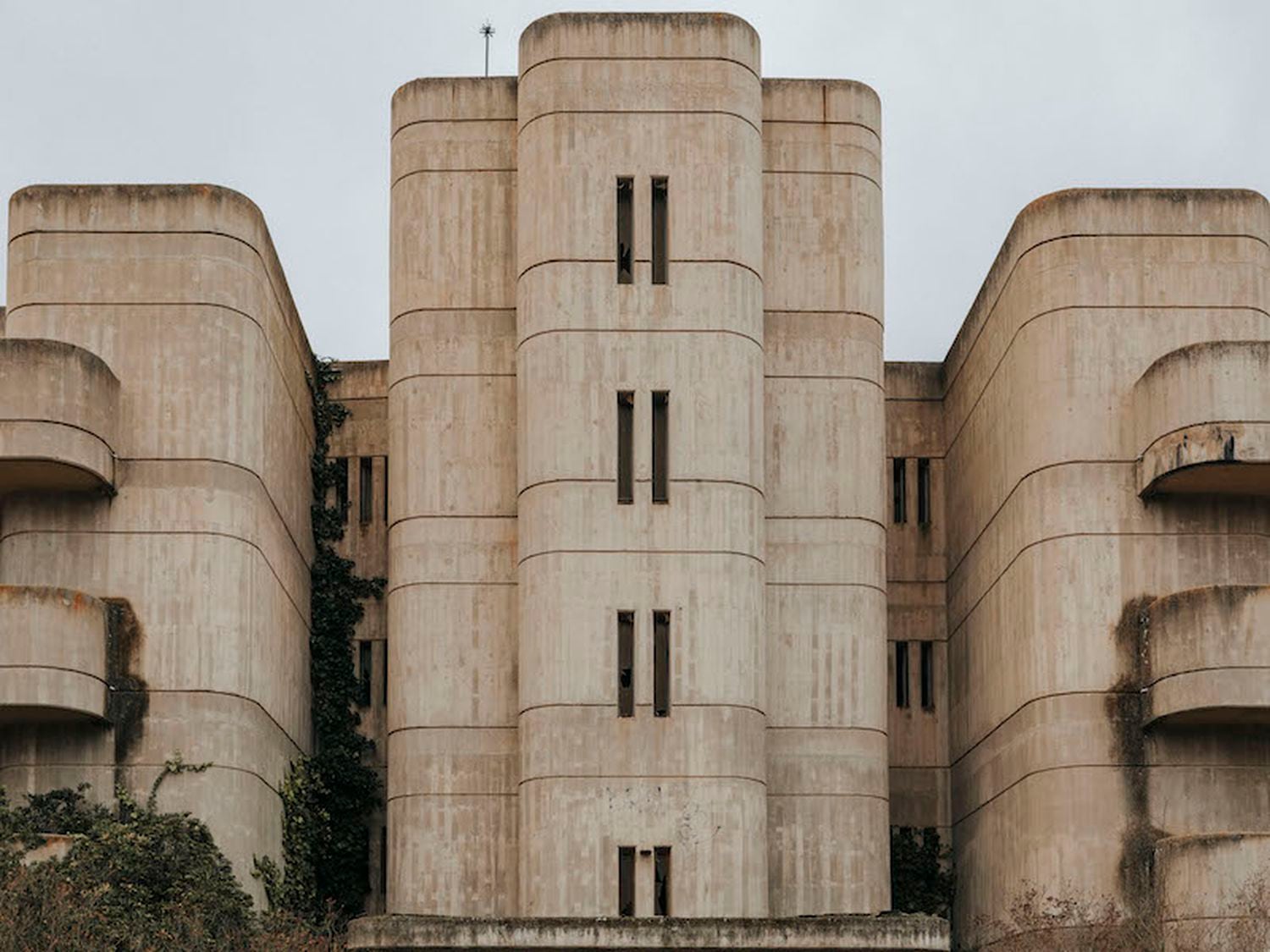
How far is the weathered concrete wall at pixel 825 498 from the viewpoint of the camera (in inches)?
2361

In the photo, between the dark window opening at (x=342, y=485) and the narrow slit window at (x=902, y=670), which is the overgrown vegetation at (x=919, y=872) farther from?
the dark window opening at (x=342, y=485)

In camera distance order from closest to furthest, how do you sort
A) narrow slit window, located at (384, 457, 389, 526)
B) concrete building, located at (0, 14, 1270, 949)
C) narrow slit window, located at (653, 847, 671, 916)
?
concrete building, located at (0, 14, 1270, 949) → narrow slit window, located at (653, 847, 671, 916) → narrow slit window, located at (384, 457, 389, 526)

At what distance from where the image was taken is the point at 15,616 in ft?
177

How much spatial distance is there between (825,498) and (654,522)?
4.91m

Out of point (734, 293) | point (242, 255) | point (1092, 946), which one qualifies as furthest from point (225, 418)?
point (1092, 946)

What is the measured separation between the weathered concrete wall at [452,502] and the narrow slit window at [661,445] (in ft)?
12.4

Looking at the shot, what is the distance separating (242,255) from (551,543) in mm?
9100

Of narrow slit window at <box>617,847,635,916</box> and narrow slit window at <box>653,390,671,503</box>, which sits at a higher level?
narrow slit window at <box>653,390,671,503</box>

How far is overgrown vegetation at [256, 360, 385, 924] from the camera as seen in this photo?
201 ft

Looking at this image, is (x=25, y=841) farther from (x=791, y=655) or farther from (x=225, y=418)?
(x=791, y=655)

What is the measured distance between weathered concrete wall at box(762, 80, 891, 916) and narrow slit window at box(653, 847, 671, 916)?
10.7 feet

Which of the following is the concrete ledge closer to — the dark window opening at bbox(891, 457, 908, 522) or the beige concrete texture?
the beige concrete texture

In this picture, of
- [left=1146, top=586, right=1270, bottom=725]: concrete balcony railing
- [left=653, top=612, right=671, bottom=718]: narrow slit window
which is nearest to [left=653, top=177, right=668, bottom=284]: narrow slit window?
[left=653, top=612, right=671, bottom=718]: narrow slit window

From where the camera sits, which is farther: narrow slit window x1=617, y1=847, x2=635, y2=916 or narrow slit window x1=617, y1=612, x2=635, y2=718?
narrow slit window x1=617, y1=612, x2=635, y2=718
